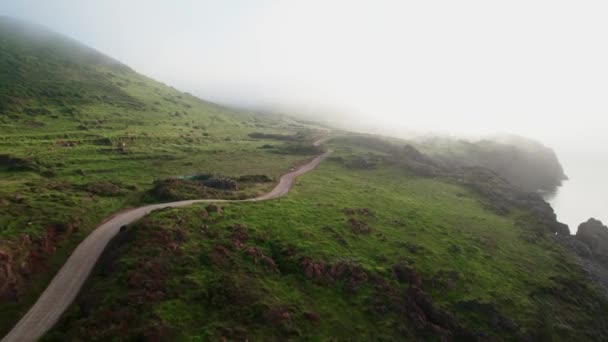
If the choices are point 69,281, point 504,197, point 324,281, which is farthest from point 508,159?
point 69,281

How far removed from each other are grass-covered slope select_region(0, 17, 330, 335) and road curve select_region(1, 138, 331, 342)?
3.67ft

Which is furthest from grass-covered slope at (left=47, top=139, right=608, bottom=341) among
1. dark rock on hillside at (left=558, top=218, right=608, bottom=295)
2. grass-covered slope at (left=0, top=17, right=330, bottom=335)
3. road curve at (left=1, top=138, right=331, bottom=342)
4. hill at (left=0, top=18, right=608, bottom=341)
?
grass-covered slope at (left=0, top=17, right=330, bottom=335)

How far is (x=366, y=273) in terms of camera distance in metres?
40.2

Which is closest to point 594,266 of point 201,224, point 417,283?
point 417,283

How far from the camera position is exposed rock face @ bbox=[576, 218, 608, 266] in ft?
232

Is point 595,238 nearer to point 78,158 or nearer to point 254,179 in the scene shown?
point 254,179

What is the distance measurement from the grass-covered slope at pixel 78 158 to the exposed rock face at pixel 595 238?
243 ft

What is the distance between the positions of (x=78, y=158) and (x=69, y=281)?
53.0 meters

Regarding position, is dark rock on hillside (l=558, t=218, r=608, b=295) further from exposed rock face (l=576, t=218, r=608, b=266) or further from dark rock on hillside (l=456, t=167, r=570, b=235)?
dark rock on hillside (l=456, t=167, r=570, b=235)

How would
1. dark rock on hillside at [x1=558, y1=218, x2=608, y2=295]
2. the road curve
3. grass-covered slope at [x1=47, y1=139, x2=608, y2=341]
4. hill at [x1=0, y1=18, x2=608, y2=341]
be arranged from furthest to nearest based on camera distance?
1. dark rock on hillside at [x1=558, y1=218, x2=608, y2=295]
2. hill at [x1=0, y1=18, x2=608, y2=341]
3. grass-covered slope at [x1=47, y1=139, x2=608, y2=341]
4. the road curve

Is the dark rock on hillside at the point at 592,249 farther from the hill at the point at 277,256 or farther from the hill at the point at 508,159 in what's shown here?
the hill at the point at 508,159

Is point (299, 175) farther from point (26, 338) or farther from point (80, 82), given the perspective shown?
point (80, 82)

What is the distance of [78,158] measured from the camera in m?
75.7

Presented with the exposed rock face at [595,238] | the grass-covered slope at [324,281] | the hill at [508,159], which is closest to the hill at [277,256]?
the grass-covered slope at [324,281]
